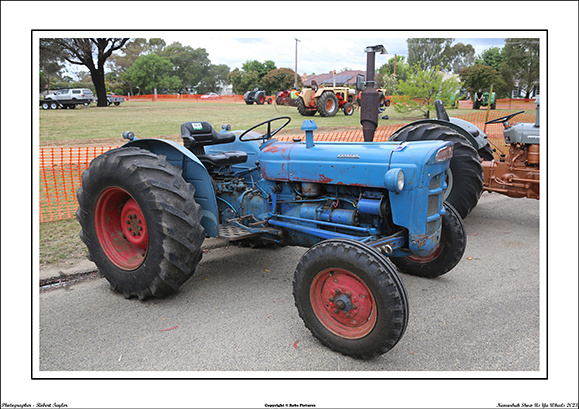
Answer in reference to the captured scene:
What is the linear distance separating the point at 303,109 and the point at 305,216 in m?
16.5

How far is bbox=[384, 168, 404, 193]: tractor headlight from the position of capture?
10.0 feet

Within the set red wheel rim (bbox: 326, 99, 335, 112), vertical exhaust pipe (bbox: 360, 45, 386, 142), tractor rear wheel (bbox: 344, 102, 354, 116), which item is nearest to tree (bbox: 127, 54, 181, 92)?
red wheel rim (bbox: 326, 99, 335, 112)

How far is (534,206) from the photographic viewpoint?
733 cm

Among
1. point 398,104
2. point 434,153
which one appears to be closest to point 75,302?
point 434,153

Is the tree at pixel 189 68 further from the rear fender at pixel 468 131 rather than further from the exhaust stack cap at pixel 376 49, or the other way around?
the exhaust stack cap at pixel 376 49

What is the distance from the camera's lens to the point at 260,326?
325 centimetres

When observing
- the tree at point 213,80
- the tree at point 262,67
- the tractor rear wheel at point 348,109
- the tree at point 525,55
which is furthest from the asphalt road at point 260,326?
the tree at point 213,80

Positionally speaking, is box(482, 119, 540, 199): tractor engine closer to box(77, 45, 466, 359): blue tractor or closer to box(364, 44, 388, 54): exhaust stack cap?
box(364, 44, 388, 54): exhaust stack cap

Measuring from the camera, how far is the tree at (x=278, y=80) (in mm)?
33594

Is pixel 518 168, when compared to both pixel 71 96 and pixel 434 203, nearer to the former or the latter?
pixel 434 203

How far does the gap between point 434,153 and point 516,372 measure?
156 cm

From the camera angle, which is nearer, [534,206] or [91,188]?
[91,188]

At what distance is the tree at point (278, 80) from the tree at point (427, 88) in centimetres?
Result: 1508

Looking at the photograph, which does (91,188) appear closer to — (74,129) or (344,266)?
(344,266)
